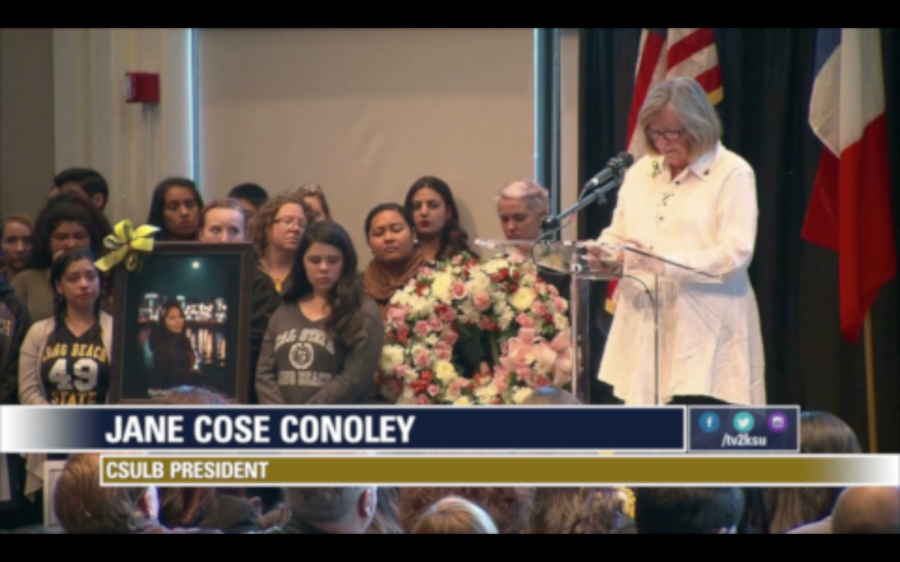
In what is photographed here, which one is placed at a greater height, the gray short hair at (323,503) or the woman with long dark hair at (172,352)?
the woman with long dark hair at (172,352)

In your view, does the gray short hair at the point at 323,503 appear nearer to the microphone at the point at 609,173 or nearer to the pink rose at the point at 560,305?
the microphone at the point at 609,173

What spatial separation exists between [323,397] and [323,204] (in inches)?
54.9

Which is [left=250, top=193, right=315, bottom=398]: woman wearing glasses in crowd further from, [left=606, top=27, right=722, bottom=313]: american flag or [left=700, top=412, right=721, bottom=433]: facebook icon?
[left=700, top=412, right=721, bottom=433]: facebook icon

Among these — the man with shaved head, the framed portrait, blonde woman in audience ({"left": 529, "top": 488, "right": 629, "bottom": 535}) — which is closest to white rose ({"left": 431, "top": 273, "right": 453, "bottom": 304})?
the framed portrait

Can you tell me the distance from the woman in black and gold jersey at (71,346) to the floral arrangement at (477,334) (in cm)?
90

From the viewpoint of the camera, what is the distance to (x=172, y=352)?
4.34 m

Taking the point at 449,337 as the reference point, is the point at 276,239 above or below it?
above

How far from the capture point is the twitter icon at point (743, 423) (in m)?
3.62

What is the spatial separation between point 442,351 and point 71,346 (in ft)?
3.87

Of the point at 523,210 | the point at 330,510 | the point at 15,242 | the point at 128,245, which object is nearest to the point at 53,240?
the point at 15,242

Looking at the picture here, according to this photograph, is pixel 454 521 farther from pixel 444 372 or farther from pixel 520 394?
pixel 444 372

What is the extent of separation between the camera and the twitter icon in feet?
11.9

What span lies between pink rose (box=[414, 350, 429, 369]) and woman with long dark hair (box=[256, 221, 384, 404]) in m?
0.14

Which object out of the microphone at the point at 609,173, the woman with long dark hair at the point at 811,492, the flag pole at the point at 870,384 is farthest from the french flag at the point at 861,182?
the woman with long dark hair at the point at 811,492
